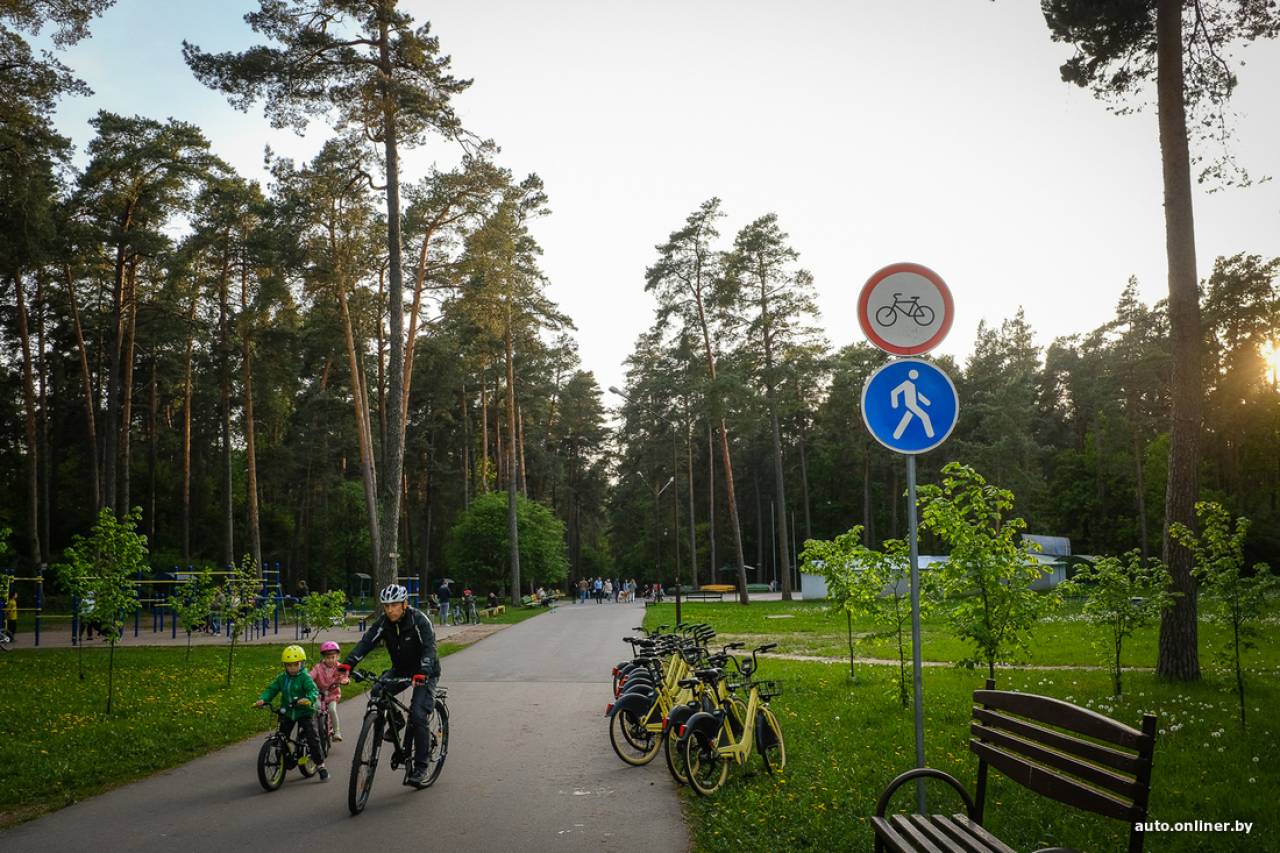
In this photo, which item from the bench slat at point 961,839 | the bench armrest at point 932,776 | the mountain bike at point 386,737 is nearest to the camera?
the bench slat at point 961,839

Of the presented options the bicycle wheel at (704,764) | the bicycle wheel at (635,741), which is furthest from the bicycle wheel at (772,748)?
the bicycle wheel at (635,741)

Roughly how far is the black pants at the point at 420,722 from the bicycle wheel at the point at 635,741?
189 cm

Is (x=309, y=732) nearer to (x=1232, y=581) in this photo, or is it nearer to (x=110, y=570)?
(x=110, y=570)

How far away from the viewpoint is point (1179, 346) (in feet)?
40.2

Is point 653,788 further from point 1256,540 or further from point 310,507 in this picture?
point 310,507

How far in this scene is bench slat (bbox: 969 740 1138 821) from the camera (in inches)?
135

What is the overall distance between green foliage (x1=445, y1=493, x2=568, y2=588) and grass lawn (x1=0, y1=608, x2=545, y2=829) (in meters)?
23.9

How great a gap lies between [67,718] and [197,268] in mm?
29181

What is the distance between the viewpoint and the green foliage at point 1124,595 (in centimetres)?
1087

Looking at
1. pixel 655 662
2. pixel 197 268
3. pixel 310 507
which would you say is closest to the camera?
pixel 655 662

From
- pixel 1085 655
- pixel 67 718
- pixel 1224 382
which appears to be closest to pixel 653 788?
pixel 67 718

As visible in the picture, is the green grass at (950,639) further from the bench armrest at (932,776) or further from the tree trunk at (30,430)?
the tree trunk at (30,430)

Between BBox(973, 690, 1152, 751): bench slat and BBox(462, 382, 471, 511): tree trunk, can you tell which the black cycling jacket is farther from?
BBox(462, 382, 471, 511): tree trunk

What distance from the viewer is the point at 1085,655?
17016 millimetres
